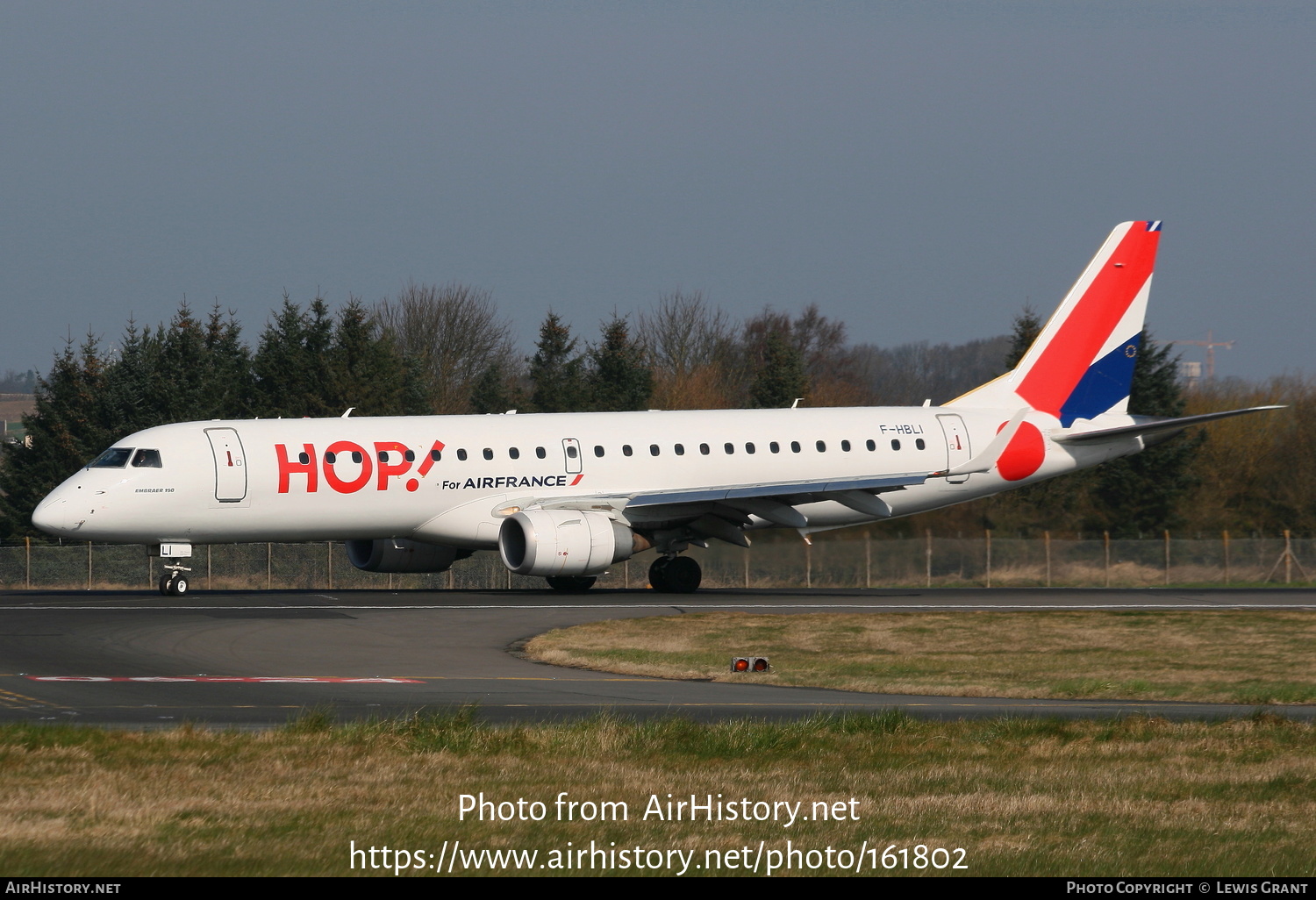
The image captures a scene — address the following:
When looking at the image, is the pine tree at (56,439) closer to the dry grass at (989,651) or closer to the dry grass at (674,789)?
the dry grass at (989,651)

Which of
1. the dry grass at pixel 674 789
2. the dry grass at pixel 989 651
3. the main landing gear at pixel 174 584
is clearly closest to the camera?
the dry grass at pixel 674 789

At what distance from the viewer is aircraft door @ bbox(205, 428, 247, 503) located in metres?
34.0

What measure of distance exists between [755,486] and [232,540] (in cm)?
1133

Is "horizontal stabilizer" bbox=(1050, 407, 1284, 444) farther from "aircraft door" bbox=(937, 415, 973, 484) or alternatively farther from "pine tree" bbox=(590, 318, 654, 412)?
"pine tree" bbox=(590, 318, 654, 412)

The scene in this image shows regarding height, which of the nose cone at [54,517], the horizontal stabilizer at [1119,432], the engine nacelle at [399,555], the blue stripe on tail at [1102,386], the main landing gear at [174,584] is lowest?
the main landing gear at [174,584]

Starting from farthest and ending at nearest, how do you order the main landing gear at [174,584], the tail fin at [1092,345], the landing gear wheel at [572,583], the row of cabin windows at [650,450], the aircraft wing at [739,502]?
the tail fin at [1092,345] → the landing gear wheel at [572,583] → the aircraft wing at [739,502] → the main landing gear at [174,584] → the row of cabin windows at [650,450]

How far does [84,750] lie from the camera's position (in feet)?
47.0

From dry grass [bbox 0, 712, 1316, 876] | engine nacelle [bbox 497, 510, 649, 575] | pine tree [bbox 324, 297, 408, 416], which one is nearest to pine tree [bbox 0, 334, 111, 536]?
pine tree [bbox 324, 297, 408, 416]

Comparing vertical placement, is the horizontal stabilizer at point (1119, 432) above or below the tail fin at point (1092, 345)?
below

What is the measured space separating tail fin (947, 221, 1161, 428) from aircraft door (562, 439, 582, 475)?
10859 mm

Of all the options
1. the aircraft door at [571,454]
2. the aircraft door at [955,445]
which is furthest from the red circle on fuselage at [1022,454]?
the aircraft door at [571,454]

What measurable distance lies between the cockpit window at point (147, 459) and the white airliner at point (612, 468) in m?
0.04

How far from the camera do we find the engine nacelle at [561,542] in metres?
34.2
